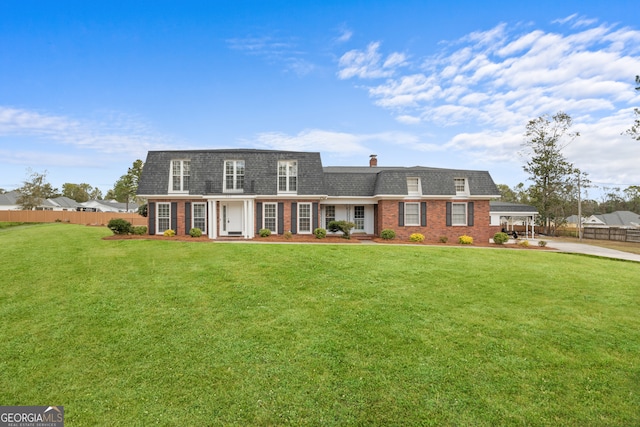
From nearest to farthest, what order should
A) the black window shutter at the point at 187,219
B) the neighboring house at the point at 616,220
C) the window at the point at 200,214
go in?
1. the black window shutter at the point at 187,219
2. the window at the point at 200,214
3. the neighboring house at the point at 616,220

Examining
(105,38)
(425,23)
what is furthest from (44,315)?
(425,23)

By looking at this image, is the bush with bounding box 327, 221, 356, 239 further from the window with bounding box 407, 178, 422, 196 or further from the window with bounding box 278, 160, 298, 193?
the window with bounding box 407, 178, 422, 196

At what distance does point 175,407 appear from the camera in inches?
165

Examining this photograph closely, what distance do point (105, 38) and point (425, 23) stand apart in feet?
55.0

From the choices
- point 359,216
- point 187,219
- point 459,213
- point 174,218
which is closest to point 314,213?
point 359,216

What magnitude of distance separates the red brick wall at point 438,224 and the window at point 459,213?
447mm

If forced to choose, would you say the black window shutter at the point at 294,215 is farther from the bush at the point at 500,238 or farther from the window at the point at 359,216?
the bush at the point at 500,238

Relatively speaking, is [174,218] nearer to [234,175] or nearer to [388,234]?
[234,175]

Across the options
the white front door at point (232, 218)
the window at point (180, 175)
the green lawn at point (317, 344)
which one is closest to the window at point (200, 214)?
the white front door at point (232, 218)

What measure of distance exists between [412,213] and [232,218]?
12.8 meters

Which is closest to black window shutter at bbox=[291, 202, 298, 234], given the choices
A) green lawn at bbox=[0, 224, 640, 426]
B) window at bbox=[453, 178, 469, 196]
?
green lawn at bbox=[0, 224, 640, 426]

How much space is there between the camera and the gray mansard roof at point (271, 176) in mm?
19969

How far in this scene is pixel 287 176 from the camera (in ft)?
67.5

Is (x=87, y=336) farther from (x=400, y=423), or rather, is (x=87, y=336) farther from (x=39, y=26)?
(x=39, y=26)
